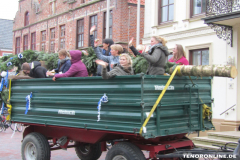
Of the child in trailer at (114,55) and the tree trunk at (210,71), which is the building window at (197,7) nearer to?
the child in trailer at (114,55)

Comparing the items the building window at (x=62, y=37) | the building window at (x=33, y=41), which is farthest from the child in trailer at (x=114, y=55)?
the building window at (x=33, y=41)

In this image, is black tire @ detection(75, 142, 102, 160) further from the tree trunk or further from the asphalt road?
the tree trunk

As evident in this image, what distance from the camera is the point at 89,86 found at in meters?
5.46

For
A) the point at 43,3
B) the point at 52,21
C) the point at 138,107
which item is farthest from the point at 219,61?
the point at 43,3

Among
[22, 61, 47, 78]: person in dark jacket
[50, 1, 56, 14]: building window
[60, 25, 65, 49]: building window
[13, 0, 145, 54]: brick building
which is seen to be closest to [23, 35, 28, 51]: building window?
[13, 0, 145, 54]: brick building

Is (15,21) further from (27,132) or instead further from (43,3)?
(27,132)

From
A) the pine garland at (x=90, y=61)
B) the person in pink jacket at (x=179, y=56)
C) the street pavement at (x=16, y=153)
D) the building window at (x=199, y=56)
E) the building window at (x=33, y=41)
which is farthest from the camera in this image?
the building window at (x=33, y=41)

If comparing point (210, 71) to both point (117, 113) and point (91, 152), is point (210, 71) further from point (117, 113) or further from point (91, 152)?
point (91, 152)

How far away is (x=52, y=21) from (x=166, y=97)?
1974 cm

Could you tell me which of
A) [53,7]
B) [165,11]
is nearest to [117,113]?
[165,11]

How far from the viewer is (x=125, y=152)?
4.86 meters

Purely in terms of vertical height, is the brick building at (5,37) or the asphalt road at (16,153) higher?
the brick building at (5,37)

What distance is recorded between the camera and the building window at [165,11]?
13.8 m

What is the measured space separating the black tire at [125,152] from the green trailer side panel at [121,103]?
0.88 feet
